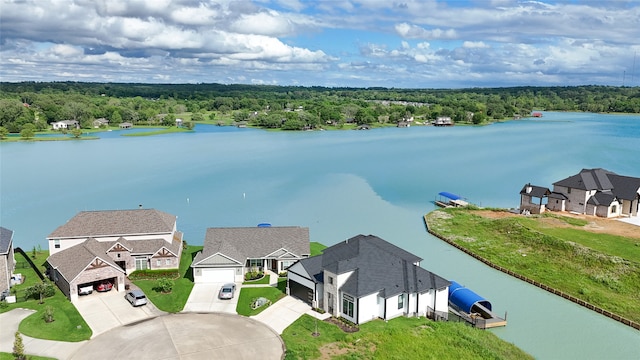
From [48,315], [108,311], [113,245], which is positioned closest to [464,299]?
[108,311]

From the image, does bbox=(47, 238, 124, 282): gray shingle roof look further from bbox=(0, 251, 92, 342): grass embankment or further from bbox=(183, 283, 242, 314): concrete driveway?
bbox=(183, 283, 242, 314): concrete driveway

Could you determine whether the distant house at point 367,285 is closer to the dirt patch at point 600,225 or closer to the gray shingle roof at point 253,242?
the gray shingle roof at point 253,242

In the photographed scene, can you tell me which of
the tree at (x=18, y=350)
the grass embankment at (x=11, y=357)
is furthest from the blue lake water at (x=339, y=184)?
the tree at (x=18, y=350)

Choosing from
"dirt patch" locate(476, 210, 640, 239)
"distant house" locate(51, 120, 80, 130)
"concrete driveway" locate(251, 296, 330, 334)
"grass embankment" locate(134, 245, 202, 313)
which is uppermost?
"distant house" locate(51, 120, 80, 130)

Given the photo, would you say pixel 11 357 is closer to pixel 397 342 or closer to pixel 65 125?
Answer: pixel 397 342

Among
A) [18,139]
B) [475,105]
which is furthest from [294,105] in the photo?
[18,139]

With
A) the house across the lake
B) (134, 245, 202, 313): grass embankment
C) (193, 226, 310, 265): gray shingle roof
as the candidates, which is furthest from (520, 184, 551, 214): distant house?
(134, 245, 202, 313): grass embankment
